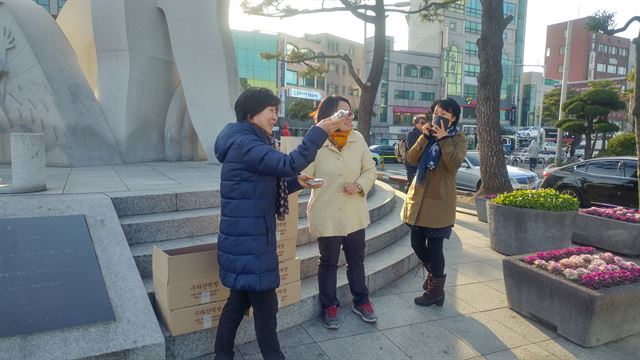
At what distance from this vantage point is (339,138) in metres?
3.46

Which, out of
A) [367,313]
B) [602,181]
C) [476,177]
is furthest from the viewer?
[476,177]

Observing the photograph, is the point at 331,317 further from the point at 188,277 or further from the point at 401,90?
the point at 401,90

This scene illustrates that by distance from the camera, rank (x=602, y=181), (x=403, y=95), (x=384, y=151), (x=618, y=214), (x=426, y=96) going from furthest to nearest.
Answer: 1. (x=426, y=96)
2. (x=403, y=95)
3. (x=384, y=151)
4. (x=602, y=181)
5. (x=618, y=214)

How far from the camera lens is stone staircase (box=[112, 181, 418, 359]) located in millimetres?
3350

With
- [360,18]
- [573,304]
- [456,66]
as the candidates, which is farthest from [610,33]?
[456,66]

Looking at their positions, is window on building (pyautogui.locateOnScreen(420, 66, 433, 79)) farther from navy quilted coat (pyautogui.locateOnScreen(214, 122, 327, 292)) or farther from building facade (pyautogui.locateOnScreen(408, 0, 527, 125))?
navy quilted coat (pyautogui.locateOnScreen(214, 122, 327, 292))

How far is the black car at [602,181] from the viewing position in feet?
30.2

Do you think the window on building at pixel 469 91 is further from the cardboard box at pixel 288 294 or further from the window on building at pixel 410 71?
the cardboard box at pixel 288 294

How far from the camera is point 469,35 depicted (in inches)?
2132

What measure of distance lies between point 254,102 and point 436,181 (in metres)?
2.01

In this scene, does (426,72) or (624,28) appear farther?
(426,72)

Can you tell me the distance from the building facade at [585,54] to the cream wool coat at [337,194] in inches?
2890

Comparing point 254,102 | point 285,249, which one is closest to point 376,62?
point 285,249

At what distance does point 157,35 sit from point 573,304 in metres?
9.03
